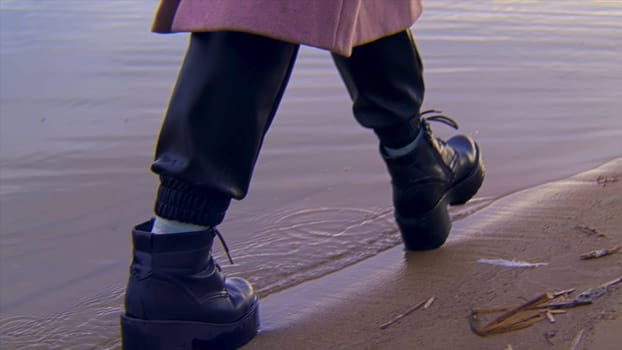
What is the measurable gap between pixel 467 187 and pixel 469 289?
1.33 feet

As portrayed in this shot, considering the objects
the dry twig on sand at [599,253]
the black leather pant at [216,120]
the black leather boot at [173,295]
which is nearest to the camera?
the black leather pant at [216,120]

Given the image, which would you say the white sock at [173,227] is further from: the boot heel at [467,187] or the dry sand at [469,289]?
the boot heel at [467,187]

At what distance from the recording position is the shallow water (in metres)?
2.03

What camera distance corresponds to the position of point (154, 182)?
2.60 metres

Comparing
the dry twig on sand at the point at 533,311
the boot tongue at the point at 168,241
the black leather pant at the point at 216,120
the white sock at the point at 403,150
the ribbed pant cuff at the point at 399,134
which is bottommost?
the dry twig on sand at the point at 533,311

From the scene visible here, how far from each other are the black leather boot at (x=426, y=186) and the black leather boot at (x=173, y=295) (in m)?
0.53

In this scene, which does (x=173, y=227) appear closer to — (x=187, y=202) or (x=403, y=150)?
(x=187, y=202)

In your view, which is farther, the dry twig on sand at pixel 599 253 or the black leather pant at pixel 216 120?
the dry twig on sand at pixel 599 253

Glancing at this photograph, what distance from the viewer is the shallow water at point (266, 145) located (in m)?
2.03

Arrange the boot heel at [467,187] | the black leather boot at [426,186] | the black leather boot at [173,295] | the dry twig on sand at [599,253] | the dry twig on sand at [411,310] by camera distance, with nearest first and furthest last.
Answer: the black leather boot at [173,295]
the dry twig on sand at [411,310]
the dry twig on sand at [599,253]
the black leather boot at [426,186]
the boot heel at [467,187]

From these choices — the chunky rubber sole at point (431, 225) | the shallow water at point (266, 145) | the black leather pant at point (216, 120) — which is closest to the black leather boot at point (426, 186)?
the chunky rubber sole at point (431, 225)

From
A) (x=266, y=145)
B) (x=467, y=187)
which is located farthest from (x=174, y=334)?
(x=266, y=145)

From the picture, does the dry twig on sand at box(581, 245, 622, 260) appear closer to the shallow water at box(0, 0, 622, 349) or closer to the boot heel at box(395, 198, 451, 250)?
the boot heel at box(395, 198, 451, 250)

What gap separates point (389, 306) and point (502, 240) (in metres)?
0.42
